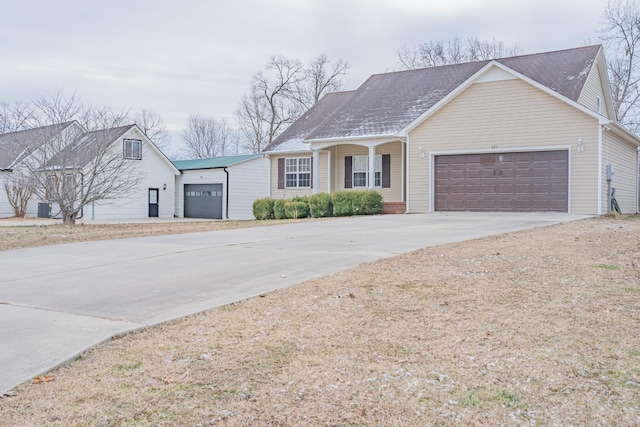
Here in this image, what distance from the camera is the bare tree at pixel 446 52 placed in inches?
1656

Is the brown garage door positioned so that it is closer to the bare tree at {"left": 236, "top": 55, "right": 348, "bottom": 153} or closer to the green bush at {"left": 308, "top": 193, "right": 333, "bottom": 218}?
the green bush at {"left": 308, "top": 193, "right": 333, "bottom": 218}

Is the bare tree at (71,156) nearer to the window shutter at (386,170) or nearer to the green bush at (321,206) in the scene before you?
the green bush at (321,206)

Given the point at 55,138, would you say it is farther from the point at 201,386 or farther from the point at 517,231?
the point at 201,386

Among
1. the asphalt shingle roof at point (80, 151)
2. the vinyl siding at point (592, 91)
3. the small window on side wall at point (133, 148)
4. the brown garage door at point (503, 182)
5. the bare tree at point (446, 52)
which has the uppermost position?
the bare tree at point (446, 52)

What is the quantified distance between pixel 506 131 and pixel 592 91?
4.79m

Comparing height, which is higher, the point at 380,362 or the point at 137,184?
the point at 137,184

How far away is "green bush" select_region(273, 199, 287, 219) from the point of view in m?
21.6

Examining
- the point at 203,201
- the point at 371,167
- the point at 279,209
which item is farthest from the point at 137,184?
the point at 371,167

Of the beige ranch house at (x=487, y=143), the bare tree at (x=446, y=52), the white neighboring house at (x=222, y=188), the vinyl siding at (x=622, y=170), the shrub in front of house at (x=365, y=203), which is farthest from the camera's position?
the bare tree at (x=446, y=52)

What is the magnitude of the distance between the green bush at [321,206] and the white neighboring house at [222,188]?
9388mm

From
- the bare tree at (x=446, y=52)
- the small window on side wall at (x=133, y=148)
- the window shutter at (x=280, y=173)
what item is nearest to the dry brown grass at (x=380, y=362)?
the window shutter at (x=280, y=173)

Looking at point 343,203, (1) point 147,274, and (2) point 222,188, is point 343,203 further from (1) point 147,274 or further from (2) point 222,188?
(1) point 147,274

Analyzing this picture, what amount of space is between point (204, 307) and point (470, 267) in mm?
3580

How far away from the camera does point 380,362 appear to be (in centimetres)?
423
